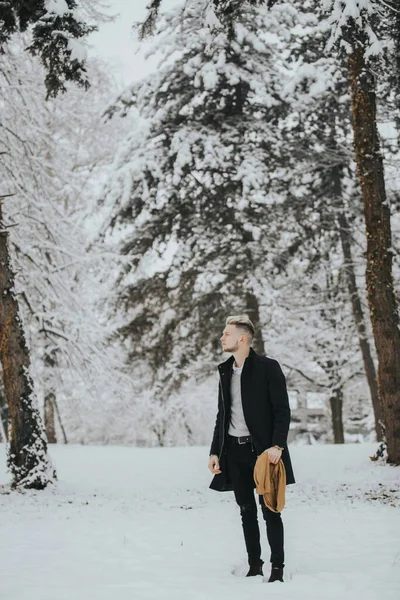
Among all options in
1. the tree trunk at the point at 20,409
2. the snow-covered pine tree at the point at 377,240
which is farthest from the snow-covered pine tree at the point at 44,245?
the snow-covered pine tree at the point at 377,240

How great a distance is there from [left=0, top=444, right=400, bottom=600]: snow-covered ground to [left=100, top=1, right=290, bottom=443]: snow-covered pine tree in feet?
16.4

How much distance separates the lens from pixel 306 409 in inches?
1414

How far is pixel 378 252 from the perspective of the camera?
396 inches

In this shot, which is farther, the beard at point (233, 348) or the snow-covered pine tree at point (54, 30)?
the snow-covered pine tree at point (54, 30)

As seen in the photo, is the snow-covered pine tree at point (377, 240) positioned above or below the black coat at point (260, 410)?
above

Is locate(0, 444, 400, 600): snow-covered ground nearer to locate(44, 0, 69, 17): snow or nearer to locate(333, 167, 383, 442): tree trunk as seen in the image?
locate(333, 167, 383, 442): tree trunk

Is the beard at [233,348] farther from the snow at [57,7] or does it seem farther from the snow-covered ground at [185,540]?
the snow at [57,7]

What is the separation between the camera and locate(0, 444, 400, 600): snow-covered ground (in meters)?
4.13

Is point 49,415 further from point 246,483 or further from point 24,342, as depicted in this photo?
point 246,483

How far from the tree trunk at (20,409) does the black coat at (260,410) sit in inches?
224

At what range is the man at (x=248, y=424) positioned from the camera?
4.32m

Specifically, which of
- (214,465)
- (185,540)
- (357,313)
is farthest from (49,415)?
A: (214,465)

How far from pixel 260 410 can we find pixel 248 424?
132 mm

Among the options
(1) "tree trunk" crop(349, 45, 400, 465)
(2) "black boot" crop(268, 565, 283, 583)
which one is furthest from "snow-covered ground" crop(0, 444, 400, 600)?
(1) "tree trunk" crop(349, 45, 400, 465)
